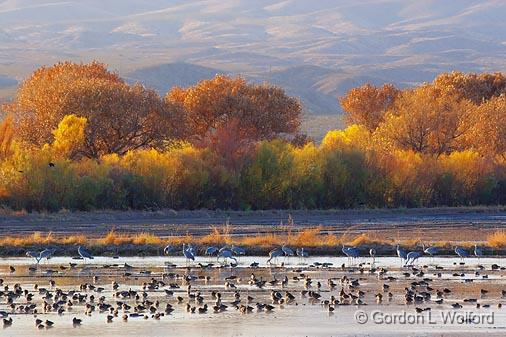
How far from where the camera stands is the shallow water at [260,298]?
76.6ft

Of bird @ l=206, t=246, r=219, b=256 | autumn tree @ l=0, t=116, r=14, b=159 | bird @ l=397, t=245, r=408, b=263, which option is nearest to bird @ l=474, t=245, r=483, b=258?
bird @ l=397, t=245, r=408, b=263

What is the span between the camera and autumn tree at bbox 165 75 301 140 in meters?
80.4

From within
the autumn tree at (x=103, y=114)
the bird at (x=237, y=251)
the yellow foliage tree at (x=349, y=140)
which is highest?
the autumn tree at (x=103, y=114)

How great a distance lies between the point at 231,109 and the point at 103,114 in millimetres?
12202

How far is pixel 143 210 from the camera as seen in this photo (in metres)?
59.9

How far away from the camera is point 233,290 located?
29188 millimetres

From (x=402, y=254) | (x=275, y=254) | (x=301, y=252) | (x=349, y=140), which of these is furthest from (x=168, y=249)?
(x=349, y=140)

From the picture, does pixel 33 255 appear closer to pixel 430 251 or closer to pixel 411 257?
pixel 411 257

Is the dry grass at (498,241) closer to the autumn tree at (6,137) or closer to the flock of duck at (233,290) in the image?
the flock of duck at (233,290)

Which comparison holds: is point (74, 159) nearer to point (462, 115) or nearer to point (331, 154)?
A: point (331, 154)

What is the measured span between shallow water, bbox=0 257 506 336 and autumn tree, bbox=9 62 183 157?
33.2m

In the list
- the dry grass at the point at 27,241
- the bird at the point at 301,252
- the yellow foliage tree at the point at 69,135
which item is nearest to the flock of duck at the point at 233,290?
the bird at the point at 301,252

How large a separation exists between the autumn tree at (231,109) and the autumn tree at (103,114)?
6.27 meters

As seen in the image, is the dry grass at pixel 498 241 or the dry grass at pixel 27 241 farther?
the dry grass at pixel 27 241
